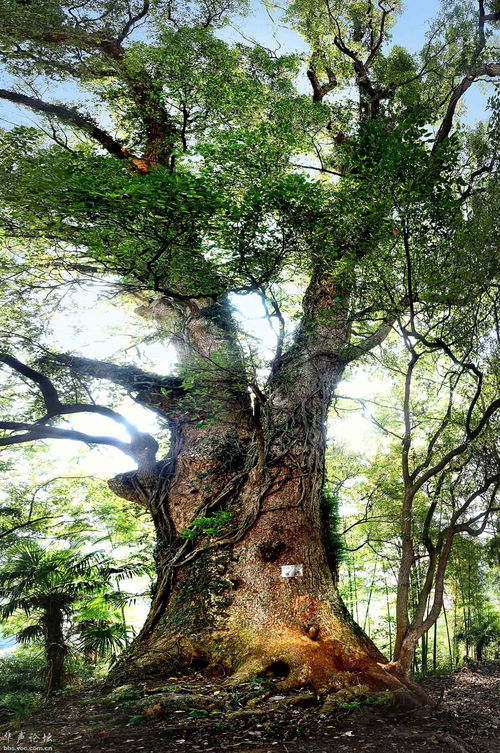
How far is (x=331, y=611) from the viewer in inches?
201

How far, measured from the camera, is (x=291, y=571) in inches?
207

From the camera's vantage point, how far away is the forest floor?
126 inches

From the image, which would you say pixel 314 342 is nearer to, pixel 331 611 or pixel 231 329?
pixel 231 329

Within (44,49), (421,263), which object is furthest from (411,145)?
(44,49)

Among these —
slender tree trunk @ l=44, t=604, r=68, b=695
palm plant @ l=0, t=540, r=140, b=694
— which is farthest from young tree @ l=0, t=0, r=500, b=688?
slender tree trunk @ l=44, t=604, r=68, b=695

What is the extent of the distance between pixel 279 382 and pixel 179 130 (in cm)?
494

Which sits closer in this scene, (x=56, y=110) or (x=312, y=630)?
(x=312, y=630)

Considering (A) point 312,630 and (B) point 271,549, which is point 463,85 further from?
(A) point 312,630

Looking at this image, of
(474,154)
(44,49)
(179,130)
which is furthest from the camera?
(179,130)

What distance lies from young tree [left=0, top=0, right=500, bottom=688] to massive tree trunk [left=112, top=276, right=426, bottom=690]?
25 millimetres

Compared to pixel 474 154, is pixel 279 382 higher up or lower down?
lower down

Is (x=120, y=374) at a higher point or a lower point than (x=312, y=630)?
higher

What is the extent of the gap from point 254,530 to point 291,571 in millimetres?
721

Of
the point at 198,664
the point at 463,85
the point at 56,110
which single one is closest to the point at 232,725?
the point at 198,664
